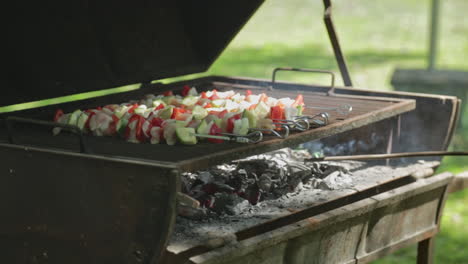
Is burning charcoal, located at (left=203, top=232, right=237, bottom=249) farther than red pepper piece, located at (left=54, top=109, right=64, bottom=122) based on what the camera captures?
No

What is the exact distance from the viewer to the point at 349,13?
550 inches

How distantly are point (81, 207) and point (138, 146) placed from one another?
410 mm

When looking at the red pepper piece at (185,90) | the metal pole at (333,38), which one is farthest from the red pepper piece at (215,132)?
the metal pole at (333,38)

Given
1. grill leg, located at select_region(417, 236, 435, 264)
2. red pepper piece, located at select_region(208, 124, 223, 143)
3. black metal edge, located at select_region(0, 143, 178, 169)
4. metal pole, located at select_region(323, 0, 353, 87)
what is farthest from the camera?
metal pole, located at select_region(323, 0, 353, 87)

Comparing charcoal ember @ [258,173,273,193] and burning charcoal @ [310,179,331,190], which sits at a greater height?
charcoal ember @ [258,173,273,193]

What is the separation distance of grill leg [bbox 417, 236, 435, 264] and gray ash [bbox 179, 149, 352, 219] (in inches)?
21.4

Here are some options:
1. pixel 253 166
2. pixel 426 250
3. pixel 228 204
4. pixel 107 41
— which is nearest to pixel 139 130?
pixel 228 204

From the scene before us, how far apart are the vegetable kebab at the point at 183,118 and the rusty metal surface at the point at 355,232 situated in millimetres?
455

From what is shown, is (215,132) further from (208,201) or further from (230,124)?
(208,201)

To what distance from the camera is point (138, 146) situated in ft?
10.3

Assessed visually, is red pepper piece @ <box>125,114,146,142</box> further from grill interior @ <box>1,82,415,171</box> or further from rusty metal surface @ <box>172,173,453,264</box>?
rusty metal surface @ <box>172,173,453,264</box>

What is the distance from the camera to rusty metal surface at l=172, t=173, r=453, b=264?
298cm

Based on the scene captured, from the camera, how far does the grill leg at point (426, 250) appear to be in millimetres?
4090

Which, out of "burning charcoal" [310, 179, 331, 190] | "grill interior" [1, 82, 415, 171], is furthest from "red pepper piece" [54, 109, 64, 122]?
"burning charcoal" [310, 179, 331, 190]
